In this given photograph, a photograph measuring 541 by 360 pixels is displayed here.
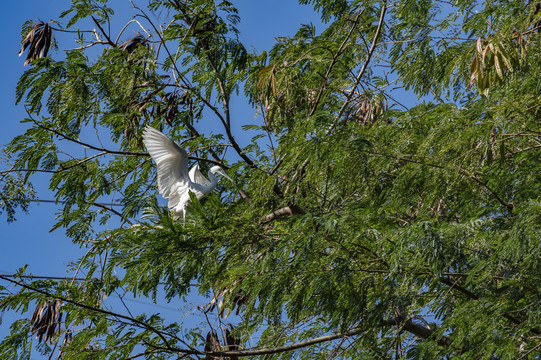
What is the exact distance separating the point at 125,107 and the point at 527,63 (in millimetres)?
3506

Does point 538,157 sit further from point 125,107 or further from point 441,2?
point 125,107

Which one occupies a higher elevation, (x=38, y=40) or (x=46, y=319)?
(x=38, y=40)

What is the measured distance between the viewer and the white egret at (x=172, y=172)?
16.4 feet

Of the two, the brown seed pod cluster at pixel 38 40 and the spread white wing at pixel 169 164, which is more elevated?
the brown seed pod cluster at pixel 38 40

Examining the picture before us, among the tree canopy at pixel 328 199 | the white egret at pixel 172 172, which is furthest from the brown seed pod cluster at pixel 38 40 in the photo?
the white egret at pixel 172 172

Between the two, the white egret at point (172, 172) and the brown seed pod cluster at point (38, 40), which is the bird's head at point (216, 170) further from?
the brown seed pod cluster at point (38, 40)

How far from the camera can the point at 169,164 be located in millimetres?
5094

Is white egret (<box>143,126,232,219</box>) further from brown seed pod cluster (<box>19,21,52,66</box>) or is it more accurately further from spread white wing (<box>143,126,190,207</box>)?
brown seed pod cluster (<box>19,21,52,66</box>)

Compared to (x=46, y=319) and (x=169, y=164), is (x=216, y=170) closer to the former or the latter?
(x=169, y=164)

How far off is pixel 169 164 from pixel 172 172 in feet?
0.26

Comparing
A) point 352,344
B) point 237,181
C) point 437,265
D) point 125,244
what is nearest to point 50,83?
point 237,181

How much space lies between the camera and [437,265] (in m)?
3.72

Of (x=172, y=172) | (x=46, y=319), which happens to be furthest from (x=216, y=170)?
(x=46, y=319)

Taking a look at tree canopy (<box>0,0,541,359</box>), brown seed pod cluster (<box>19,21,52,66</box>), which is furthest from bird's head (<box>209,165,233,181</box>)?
brown seed pod cluster (<box>19,21,52,66</box>)
